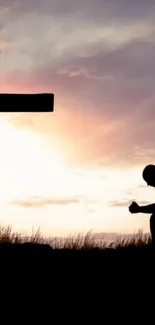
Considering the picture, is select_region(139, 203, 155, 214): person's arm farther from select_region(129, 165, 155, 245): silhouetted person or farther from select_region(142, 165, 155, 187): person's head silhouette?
select_region(142, 165, 155, 187): person's head silhouette

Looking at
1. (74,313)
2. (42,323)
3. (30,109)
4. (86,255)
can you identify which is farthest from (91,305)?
(30,109)

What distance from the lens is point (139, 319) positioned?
9.59 m

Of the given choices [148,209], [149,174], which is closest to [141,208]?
[148,209]

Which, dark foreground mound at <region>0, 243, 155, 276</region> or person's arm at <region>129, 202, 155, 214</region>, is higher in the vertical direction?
person's arm at <region>129, 202, 155, 214</region>

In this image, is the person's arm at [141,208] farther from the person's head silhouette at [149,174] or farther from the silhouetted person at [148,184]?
the person's head silhouette at [149,174]

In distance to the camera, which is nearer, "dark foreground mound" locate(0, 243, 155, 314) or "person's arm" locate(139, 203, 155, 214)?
"person's arm" locate(139, 203, 155, 214)

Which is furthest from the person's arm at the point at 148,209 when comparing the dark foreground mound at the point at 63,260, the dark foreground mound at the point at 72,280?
the dark foreground mound at the point at 63,260

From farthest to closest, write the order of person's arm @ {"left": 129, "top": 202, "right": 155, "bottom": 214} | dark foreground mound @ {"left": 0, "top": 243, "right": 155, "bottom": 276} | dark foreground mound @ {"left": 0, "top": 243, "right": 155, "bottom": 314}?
1. dark foreground mound @ {"left": 0, "top": 243, "right": 155, "bottom": 276}
2. dark foreground mound @ {"left": 0, "top": 243, "right": 155, "bottom": 314}
3. person's arm @ {"left": 129, "top": 202, "right": 155, "bottom": 214}

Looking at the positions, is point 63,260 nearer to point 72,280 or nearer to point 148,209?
point 72,280

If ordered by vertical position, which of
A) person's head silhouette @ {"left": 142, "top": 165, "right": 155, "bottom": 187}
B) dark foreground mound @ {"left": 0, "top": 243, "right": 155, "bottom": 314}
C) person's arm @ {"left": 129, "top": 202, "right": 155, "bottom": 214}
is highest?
person's head silhouette @ {"left": 142, "top": 165, "right": 155, "bottom": 187}

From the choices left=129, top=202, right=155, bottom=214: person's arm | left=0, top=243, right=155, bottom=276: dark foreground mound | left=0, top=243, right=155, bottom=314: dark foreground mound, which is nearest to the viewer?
left=129, top=202, right=155, bottom=214: person's arm

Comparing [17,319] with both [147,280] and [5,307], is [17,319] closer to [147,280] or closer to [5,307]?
[5,307]

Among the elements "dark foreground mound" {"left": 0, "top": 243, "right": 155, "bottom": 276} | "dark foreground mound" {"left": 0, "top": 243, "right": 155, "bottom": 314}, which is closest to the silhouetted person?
"dark foreground mound" {"left": 0, "top": 243, "right": 155, "bottom": 314}

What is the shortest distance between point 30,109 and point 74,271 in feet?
12.6
